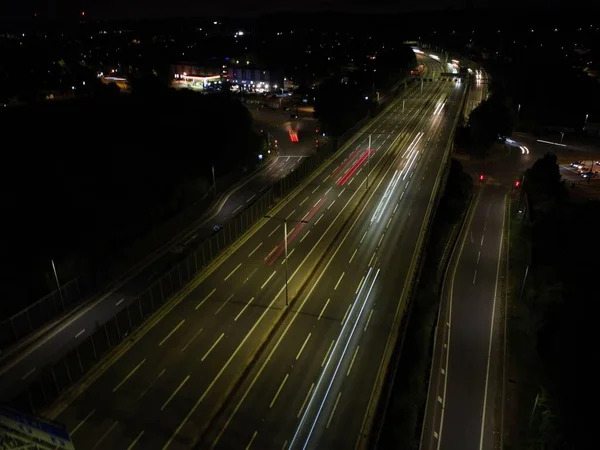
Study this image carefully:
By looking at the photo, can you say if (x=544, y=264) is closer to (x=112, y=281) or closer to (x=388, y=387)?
(x=388, y=387)

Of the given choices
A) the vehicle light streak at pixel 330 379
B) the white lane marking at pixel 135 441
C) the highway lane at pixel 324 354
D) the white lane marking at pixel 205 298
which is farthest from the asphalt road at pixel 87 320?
the vehicle light streak at pixel 330 379

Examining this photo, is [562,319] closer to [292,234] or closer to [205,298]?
[292,234]

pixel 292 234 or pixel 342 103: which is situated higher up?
pixel 342 103

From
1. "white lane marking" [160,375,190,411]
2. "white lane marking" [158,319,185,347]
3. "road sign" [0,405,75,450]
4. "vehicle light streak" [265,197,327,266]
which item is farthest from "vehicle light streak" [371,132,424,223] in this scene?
"road sign" [0,405,75,450]

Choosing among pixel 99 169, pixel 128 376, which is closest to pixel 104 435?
pixel 128 376

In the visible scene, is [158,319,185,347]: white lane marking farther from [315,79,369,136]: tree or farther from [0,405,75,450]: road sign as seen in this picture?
[315,79,369,136]: tree

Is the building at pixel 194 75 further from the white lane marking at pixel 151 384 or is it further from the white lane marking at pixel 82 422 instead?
the white lane marking at pixel 82 422

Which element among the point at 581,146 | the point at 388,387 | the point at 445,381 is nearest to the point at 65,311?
the point at 388,387
